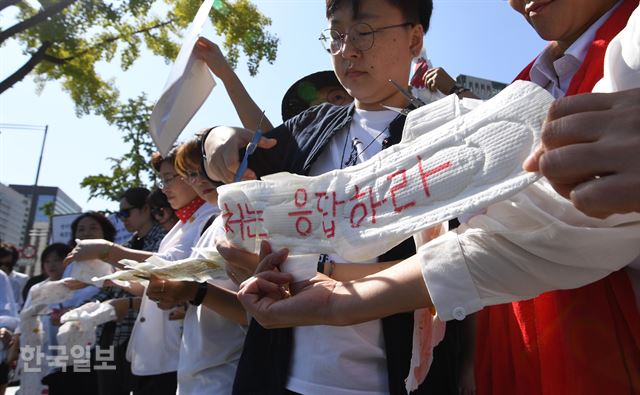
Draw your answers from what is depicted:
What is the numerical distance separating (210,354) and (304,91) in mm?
1372

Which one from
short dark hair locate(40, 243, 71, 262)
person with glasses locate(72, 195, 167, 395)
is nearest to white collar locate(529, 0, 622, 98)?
person with glasses locate(72, 195, 167, 395)

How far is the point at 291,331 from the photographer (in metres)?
1.40

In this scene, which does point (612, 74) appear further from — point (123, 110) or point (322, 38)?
point (123, 110)

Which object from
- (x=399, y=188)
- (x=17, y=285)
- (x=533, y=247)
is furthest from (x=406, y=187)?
(x=17, y=285)

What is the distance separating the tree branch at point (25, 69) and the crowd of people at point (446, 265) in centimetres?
717

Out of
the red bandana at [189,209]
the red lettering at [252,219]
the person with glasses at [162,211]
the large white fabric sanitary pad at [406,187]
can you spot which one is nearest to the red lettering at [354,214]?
the large white fabric sanitary pad at [406,187]

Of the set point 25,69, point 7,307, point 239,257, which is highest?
point 25,69

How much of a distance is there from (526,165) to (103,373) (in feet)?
11.4

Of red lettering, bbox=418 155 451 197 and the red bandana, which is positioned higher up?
the red bandana

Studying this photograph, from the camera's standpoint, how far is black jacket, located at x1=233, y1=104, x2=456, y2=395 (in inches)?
50.5

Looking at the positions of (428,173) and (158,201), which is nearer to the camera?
(428,173)

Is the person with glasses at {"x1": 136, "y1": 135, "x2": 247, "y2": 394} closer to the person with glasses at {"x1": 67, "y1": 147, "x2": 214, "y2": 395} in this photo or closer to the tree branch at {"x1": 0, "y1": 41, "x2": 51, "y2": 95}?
the person with glasses at {"x1": 67, "y1": 147, "x2": 214, "y2": 395}

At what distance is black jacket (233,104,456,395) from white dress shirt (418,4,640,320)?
387mm

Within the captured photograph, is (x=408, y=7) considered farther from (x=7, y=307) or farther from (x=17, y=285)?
(x=17, y=285)
